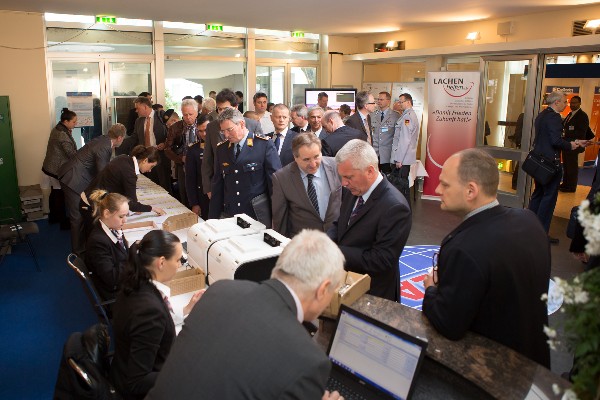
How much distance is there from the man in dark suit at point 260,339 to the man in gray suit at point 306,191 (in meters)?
1.81

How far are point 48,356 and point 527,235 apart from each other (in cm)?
361

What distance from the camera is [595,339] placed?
3.73ft

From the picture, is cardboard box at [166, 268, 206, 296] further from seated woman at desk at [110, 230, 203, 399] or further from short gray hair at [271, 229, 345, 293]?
short gray hair at [271, 229, 345, 293]

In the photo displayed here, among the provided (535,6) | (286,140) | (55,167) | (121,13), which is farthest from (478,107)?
(55,167)

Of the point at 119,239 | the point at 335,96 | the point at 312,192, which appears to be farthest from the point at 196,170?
the point at 335,96

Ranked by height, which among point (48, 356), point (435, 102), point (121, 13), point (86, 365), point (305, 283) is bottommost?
point (48, 356)

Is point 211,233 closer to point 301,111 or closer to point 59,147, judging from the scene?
point 301,111

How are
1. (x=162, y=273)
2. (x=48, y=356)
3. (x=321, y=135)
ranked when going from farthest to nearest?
(x=321, y=135)
(x=48, y=356)
(x=162, y=273)

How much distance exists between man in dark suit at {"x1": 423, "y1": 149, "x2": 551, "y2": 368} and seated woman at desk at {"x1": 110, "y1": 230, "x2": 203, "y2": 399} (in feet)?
3.74

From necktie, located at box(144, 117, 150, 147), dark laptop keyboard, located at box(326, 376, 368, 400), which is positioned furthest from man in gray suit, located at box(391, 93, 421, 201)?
dark laptop keyboard, located at box(326, 376, 368, 400)

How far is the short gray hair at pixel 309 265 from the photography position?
4.91 ft

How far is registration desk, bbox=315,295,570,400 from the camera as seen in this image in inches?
66.3

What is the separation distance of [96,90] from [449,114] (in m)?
6.29

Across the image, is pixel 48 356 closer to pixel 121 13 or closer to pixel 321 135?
pixel 321 135
